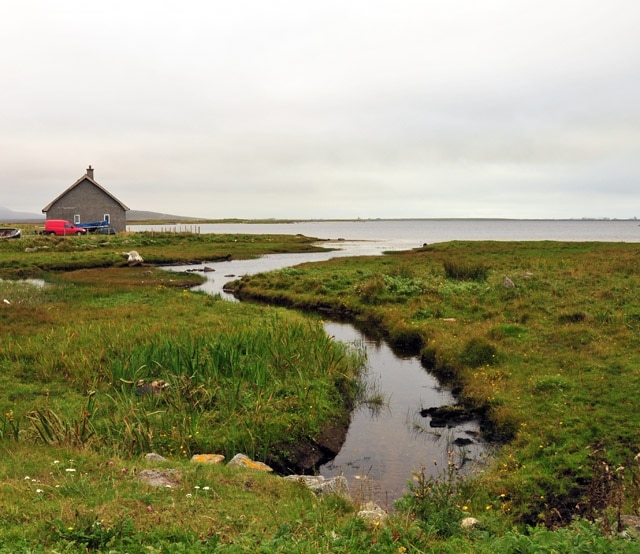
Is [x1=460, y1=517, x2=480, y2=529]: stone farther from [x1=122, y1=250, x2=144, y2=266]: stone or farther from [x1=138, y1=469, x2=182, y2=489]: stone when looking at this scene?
[x1=122, y1=250, x2=144, y2=266]: stone

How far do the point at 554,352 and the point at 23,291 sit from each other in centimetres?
2747

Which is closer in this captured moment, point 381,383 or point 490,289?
point 381,383

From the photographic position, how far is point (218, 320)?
22297 millimetres

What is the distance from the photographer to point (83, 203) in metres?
77.6

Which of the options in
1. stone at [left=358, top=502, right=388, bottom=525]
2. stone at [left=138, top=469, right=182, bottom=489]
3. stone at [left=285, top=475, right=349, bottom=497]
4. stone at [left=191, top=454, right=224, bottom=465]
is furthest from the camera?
stone at [left=191, top=454, right=224, bottom=465]

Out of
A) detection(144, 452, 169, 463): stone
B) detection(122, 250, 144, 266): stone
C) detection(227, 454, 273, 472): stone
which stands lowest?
detection(227, 454, 273, 472): stone

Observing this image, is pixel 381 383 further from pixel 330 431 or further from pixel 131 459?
pixel 131 459

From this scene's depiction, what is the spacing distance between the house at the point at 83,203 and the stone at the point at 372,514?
7779 centimetres

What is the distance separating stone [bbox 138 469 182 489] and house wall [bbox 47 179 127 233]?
76.4m

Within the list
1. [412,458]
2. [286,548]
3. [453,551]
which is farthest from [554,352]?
[286,548]

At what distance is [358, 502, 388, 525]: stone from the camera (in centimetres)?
721

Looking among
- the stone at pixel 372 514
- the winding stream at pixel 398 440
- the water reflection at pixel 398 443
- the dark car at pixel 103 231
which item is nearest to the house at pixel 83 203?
the dark car at pixel 103 231

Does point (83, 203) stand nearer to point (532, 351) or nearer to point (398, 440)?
point (532, 351)

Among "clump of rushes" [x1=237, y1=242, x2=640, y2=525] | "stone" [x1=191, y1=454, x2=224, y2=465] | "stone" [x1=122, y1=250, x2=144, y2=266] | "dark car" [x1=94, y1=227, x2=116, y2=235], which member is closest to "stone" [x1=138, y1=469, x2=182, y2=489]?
"stone" [x1=191, y1=454, x2=224, y2=465]
